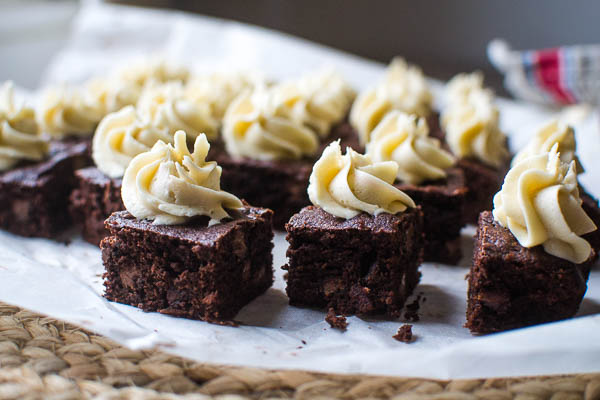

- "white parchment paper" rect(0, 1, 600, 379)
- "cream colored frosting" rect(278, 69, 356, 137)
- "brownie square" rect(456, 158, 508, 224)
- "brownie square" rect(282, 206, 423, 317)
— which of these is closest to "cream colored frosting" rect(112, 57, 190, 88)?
"cream colored frosting" rect(278, 69, 356, 137)

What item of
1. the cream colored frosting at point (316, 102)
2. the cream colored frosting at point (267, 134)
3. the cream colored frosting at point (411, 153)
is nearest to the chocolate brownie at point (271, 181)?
the cream colored frosting at point (267, 134)

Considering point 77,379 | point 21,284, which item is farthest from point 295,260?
point 21,284

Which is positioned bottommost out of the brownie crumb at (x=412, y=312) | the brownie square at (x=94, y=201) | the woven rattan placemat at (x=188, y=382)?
the woven rattan placemat at (x=188, y=382)

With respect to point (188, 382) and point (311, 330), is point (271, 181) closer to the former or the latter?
point (311, 330)

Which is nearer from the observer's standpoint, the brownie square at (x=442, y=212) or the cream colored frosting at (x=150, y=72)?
the brownie square at (x=442, y=212)

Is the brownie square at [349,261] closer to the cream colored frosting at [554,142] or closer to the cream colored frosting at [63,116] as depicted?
the cream colored frosting at [554,142]

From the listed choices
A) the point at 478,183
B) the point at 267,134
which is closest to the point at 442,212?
the point at 478,183

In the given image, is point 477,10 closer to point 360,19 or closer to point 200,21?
point 360,19
